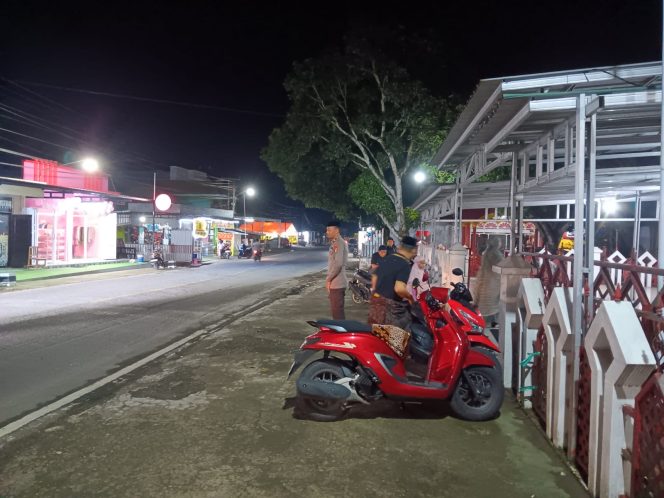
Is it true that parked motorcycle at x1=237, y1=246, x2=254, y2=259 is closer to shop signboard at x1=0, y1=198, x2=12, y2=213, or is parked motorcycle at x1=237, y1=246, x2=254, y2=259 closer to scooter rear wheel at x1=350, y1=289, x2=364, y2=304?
shop signboard at x1=0, y1=198, x2=12, y2=213

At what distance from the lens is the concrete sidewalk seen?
3580mm

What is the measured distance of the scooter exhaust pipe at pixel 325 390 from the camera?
4.68m

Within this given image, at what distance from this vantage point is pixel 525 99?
194 inches

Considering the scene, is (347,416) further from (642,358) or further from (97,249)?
(97,249)

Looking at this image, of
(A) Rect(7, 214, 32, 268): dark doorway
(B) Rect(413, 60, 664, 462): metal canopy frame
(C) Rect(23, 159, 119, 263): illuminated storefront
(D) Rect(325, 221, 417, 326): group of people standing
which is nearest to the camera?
(B) Rect(413, 60, 664, 462): metal canopy frame

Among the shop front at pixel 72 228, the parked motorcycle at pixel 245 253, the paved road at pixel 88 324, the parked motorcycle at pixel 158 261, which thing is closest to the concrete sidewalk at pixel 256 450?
the paved road at pixel 88 324

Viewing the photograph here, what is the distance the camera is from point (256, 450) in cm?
416

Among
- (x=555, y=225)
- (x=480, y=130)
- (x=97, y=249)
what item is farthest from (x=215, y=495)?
(x=97, y=249)

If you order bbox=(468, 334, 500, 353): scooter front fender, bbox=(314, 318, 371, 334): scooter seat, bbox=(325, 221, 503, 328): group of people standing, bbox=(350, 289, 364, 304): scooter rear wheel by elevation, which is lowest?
bbox=(350, 289, 364, 304): scooter rear wheel

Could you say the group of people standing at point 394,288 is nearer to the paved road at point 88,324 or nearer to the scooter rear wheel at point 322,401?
the scooter rear wheel at point 322,401

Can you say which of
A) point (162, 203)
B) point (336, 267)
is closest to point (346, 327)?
point (336, 267)

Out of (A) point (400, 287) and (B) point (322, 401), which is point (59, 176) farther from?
(B) point (322, 401)

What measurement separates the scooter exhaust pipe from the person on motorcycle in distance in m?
1.10

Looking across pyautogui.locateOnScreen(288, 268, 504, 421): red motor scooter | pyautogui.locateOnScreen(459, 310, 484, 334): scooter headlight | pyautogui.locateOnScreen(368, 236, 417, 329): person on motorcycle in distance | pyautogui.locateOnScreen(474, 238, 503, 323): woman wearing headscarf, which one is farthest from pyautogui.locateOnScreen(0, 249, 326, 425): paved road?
pyautogui.locateOnScreen(474, 238, 503, 323): woman wearing headscarf
